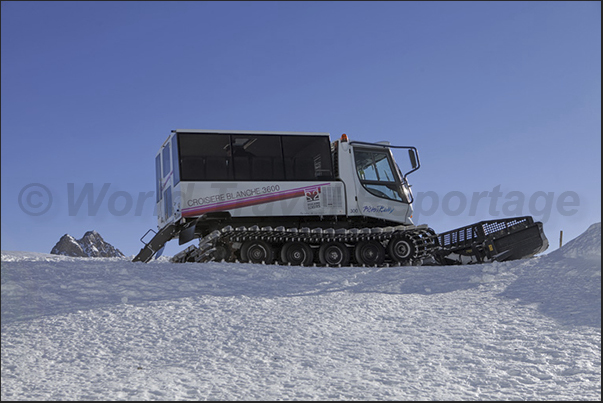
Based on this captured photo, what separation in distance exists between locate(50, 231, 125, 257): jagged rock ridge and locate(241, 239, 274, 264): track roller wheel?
5407 centimetres

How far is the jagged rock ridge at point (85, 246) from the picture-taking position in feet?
223

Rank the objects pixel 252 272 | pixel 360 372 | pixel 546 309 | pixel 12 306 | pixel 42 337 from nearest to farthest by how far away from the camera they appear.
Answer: pixel 360 372, pixel 42 337, pixel 12 306, pixel 546 309, pixel 252 272

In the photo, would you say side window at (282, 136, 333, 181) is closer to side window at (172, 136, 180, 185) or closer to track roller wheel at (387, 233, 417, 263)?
track roller wheel at (387, 233, 417, 263)

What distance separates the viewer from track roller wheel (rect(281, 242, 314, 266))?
44.8 feet

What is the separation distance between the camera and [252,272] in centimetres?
1144

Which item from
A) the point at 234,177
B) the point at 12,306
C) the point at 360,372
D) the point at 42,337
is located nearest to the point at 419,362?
the point at 360,372

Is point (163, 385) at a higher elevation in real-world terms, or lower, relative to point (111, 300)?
lower

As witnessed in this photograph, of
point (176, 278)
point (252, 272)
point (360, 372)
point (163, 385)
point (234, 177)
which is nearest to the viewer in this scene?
point (163, 385)

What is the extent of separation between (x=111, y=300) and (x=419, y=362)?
4749 mm

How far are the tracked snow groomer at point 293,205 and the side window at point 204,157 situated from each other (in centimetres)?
2

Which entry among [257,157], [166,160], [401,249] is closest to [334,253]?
[401,249]

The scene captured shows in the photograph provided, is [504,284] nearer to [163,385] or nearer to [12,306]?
[163,385]

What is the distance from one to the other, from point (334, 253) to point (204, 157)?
3.77 m

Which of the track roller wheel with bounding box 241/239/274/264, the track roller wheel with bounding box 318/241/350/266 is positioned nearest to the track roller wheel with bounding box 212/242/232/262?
the track roller wheel with bounding box 241/239/274/264
